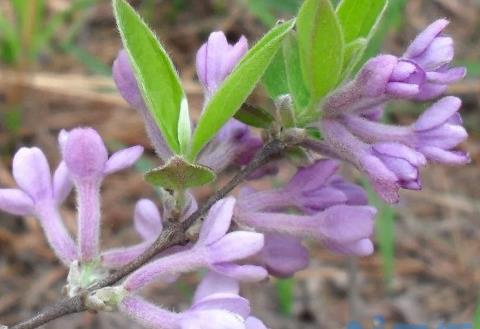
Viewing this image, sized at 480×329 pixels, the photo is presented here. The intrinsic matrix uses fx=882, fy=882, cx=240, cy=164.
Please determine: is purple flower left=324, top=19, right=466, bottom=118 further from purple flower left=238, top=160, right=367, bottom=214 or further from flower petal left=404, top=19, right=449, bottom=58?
purple flower left=238, top=160, right=367, bottom=214

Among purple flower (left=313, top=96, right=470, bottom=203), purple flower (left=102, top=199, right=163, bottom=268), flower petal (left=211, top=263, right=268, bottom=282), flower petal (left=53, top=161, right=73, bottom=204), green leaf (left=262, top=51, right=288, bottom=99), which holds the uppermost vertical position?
green leaf (left=262, top=51, right=288, bottom=99)

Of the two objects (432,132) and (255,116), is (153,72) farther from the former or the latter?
(432,132)

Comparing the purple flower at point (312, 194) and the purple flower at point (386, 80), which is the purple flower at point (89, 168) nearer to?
the purple flower at point (312, 194)

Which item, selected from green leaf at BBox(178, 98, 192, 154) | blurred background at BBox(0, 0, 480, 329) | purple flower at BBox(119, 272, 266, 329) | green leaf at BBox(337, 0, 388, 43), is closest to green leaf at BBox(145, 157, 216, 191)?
green leaf at BBox(178, 98, 192, 154)

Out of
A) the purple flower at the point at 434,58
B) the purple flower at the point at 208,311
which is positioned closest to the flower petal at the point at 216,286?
the purple flower at the point at 208,311

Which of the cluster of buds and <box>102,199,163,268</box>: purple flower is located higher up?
the cluster of buds

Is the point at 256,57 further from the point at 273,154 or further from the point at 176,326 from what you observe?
the point at 176,326

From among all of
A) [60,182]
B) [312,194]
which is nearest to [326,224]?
[312,194]

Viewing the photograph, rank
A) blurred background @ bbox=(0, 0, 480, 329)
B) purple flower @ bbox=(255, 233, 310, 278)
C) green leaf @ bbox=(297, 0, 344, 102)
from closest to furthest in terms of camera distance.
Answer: green leaf @ bbox=(297, 0, 344, 102) → purple flower @ bbox=(255, 233, 310, 278) → blurred background @ bbox=(0, 0, 480, 329)
